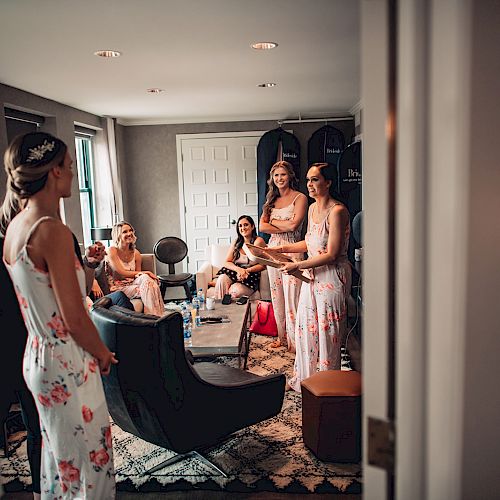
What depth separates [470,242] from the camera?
91 cm

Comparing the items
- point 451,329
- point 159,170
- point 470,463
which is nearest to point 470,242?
point 451,329

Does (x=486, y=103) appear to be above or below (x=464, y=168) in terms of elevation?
→ above

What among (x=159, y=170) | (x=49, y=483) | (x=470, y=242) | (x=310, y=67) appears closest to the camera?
(x=470, y=242)

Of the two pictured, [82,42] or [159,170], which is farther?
[159,170]

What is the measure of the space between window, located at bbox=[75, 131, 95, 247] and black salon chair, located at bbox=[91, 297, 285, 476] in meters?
5.07

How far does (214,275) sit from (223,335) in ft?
7.85

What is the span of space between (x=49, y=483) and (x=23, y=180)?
3.78 ft

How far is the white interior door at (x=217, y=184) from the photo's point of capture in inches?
320

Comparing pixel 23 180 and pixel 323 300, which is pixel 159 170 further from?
pixel 23 180

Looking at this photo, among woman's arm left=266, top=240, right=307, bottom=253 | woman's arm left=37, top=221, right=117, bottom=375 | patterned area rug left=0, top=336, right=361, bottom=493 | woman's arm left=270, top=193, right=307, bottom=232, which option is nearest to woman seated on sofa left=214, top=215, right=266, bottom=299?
woman's arm left=270, top=193, right=307, bottom=232

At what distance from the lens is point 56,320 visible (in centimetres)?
184

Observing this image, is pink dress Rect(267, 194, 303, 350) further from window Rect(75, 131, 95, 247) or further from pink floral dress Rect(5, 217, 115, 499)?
window Rect(75, 131, 95, 247)

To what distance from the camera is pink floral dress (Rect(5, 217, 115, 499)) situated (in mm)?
1823

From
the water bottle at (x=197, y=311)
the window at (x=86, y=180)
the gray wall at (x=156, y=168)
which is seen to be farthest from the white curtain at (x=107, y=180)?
the water bottle at (x=197, y=311)
